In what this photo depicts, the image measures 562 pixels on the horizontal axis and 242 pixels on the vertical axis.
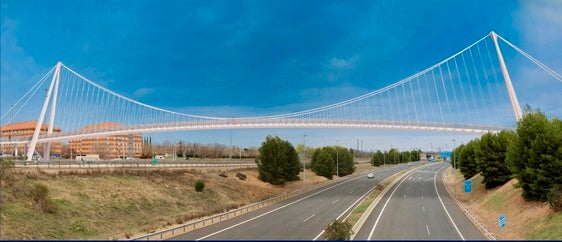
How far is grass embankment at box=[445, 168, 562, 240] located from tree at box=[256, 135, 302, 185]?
32970 millimetres

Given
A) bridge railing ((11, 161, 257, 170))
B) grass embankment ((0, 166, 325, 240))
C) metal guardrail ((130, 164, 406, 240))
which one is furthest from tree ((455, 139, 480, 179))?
bridge railing ((11, 161, 257, 170))

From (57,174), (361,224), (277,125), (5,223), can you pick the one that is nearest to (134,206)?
(57,174)

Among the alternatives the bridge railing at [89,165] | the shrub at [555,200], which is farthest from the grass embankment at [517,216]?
the bridge railing at [89,165]

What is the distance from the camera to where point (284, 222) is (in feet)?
132

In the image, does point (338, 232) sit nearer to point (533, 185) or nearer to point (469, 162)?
point (533, 185)

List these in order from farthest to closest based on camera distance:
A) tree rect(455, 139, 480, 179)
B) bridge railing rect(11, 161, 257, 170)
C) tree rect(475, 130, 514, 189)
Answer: tree rect(455, 139, 480, 179) → tree rect(475, 130, 514, 189) → bridge railing rect(11, 161, 257, 170)

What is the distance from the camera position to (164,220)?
141 ft

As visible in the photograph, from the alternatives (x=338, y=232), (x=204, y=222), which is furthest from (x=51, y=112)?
(x=338, y=232)

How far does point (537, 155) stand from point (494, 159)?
767 inches

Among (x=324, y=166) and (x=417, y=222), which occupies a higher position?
(x=324, y=166)

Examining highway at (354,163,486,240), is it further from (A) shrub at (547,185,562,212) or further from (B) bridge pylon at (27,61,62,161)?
(B) bridge pylon at (27,61,62,161)

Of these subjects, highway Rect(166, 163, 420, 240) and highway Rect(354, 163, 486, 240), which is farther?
highway Rect(166, 163, 420, 240)

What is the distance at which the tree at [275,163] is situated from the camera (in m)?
80.4

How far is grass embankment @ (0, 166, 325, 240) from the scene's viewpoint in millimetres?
33656
